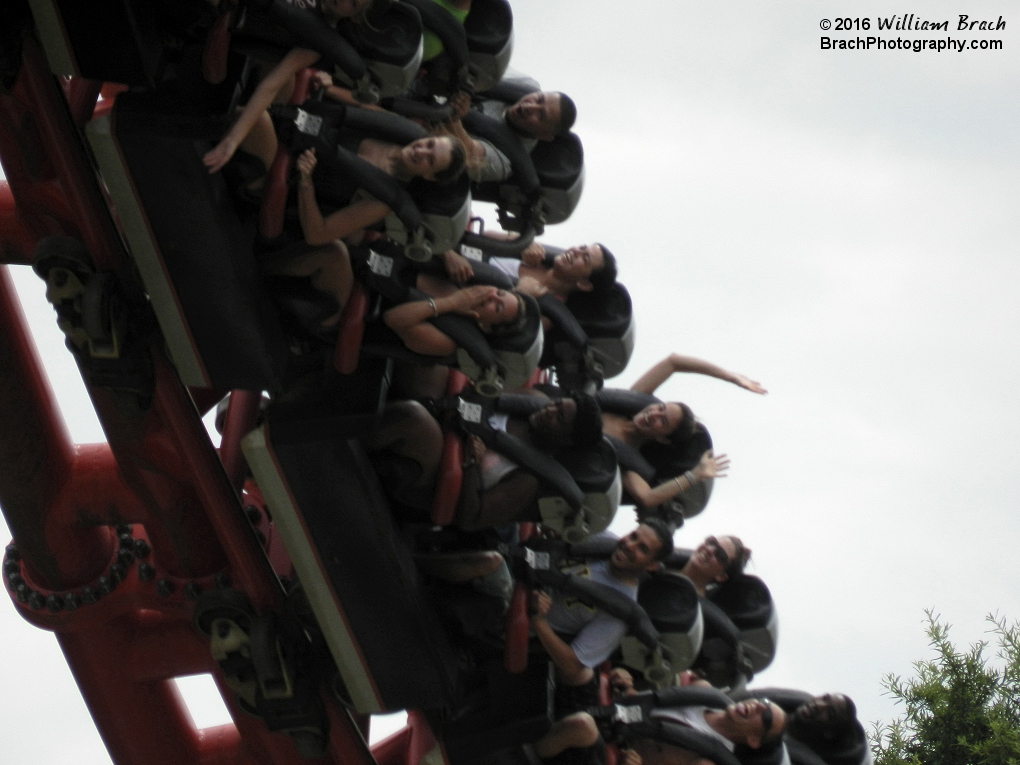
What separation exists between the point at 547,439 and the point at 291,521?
74cm

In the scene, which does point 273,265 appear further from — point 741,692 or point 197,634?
point 741,692

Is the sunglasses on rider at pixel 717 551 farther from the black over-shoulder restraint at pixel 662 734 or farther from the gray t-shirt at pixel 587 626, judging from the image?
the gray t-shirt at pixel 587 626

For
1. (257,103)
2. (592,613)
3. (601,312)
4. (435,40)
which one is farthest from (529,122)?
(592,613)

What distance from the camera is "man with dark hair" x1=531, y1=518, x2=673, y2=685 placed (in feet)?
17.6

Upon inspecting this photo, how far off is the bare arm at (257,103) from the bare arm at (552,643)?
1.58 meters

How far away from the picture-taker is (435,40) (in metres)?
5.34

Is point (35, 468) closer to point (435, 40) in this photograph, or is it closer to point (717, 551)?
point (435, 40)

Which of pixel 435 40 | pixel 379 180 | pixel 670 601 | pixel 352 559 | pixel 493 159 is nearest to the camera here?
pixel 379 180

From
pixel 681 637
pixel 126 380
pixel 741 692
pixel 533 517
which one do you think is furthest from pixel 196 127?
pixel 741 692

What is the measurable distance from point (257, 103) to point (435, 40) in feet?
3.09

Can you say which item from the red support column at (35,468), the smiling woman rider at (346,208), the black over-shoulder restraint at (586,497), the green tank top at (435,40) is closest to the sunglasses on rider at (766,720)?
the black over-shoulder restraint at (586,497)

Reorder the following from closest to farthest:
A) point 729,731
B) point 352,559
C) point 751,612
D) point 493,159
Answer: point 352,559, point 493,159, point 729,731, point 751,612

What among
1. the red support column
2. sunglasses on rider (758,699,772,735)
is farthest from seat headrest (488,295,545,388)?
sunglasses on rider (758,699,772,735)

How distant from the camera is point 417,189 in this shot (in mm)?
4770
